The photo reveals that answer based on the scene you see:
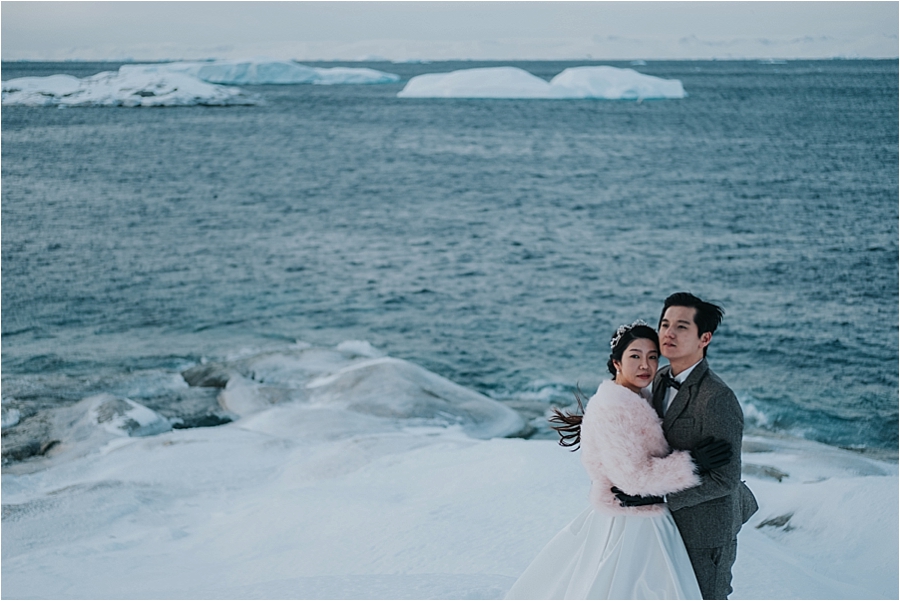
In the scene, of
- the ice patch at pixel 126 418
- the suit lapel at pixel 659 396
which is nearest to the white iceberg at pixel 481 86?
the ice patch at pixel 126 418

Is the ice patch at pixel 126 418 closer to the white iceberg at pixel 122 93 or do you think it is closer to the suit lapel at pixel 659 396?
the suit lapel at pixel 659 396

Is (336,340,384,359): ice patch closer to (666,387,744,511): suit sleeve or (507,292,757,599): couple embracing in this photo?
(507,292,757,599): couple embracing

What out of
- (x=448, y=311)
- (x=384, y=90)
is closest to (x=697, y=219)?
(x=448, y=311)

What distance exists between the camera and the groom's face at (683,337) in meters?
3.08

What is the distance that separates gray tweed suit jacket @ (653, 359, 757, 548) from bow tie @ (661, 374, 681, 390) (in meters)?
0.02

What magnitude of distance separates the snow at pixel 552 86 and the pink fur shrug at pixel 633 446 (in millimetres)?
76088

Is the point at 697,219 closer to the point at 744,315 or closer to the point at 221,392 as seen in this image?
the point at 744,315

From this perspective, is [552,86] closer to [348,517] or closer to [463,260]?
[463,260]

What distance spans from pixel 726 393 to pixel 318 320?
15081 millimetres

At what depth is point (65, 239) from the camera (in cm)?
2470

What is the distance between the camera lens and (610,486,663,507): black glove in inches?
122

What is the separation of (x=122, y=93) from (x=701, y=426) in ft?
259

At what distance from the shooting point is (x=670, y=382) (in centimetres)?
317

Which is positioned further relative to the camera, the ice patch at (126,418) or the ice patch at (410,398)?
the ice patch at (410,398)
